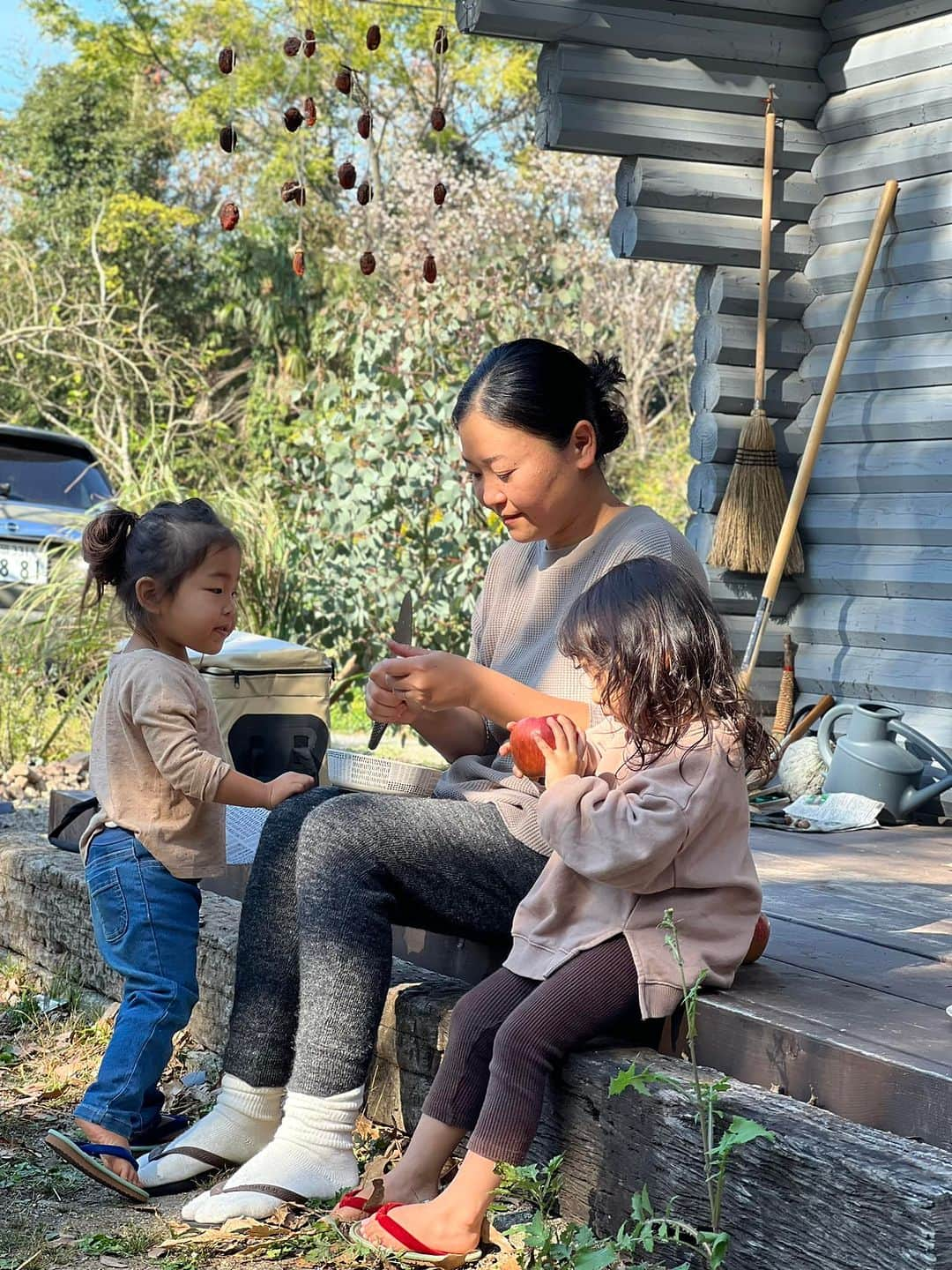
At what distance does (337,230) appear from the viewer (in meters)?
17.5

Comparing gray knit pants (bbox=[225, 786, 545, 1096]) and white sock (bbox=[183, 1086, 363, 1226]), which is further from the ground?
gray knit pants (bbox=[225, 786, 545, 1096])

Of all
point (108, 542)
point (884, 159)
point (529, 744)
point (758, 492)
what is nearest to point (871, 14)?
A: point (884, 159)

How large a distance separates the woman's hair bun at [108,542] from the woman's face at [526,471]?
0.72 meters

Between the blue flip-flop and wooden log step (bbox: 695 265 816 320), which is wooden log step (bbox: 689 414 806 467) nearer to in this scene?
wooden log step (bbox: 695 265 816 320)

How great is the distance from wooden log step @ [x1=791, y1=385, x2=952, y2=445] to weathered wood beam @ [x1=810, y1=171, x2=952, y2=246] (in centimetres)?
55

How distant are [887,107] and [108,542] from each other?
352cm

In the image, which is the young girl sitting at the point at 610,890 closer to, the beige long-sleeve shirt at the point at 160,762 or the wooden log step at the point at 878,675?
the beige long-sleeve shirt at the point at 160,762

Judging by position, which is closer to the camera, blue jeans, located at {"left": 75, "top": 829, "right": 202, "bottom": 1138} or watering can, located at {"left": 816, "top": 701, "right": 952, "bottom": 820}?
blue jeans, located at {"left": 75, "top": 829, "right": 202, "bottom": 1138}

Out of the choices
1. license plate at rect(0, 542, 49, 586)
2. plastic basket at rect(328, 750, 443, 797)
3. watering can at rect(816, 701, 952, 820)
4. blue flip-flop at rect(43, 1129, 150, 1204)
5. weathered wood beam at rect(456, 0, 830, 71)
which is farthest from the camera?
license plate at rect(0, 542, 49, 586)

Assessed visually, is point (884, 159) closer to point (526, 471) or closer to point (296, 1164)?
point (526, 471)

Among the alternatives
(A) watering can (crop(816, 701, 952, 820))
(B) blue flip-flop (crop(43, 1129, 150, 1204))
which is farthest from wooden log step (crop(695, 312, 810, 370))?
(B) blue flip-flop (crop(43, 1129, 150, 1204))

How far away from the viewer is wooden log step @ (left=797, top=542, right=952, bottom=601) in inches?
199

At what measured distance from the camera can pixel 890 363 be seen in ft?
17.2

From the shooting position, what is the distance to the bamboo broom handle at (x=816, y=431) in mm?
5090
